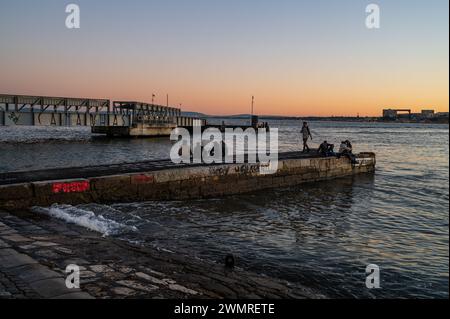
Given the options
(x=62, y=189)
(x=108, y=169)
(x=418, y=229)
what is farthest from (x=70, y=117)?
(x=418, y=229)

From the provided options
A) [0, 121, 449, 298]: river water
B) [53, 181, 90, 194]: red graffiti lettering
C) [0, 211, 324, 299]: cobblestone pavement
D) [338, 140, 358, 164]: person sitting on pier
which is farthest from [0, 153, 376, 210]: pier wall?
[0, 211, 324, 299]: cobblestone pavement

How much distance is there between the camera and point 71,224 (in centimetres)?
1010

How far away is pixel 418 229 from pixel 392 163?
22.3 meters

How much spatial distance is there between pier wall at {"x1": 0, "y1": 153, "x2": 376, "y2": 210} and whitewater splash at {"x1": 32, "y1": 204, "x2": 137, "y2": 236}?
692 millimetres

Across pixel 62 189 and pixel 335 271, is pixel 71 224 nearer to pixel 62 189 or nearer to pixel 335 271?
pixel 62 189

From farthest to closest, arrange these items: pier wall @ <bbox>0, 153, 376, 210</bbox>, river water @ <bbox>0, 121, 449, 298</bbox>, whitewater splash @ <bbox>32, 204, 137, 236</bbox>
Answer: pier wall @ <bbox>0, 153, 376, 210</bbox> → whitewater splash @ <bbox>32, 204, 137, 236</bbox> → river water @ <bbox>0, 121, 449, 298</bbox>

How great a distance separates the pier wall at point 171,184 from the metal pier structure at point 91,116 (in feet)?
115

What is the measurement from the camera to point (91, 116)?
52625mm

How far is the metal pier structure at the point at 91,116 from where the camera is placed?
4406cm

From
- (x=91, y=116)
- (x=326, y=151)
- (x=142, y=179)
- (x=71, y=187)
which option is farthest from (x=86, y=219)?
(x=91, y=116)

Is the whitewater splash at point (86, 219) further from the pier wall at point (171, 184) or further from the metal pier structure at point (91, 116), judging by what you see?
the metal pier structure at point (91, 116)

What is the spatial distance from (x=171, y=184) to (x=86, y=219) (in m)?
5.63

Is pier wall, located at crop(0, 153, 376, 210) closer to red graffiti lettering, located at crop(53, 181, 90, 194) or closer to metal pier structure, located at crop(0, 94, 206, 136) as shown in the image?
red graffiti lettering, located at crop(53, 181, 90, 194)

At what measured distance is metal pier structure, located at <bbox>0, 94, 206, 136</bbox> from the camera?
1735 inches
